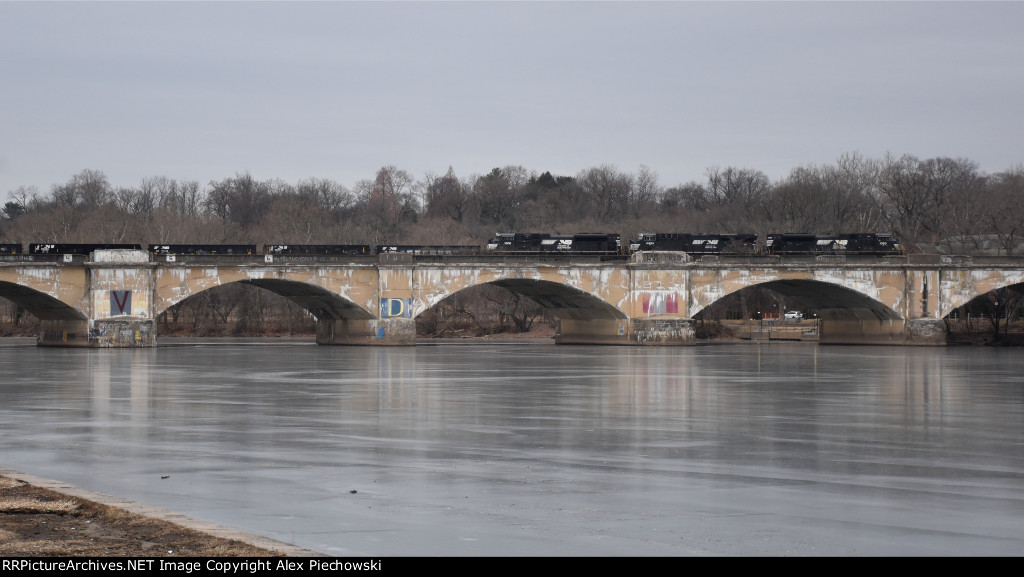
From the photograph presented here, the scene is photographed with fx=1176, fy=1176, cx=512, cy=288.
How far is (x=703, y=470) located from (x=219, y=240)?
371ft

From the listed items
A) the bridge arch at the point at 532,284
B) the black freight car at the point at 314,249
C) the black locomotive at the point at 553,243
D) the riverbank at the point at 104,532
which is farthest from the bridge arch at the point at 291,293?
the riverbank at the point at 104,532

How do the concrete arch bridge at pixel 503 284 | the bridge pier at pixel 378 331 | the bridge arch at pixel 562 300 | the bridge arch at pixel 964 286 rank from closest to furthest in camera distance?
the concrete arch bridge at pixel 503 284 → the bridge pier at pixel 378 331 → the bridge arch at pixel 562 300 → the bridge arch at pixel 964 286

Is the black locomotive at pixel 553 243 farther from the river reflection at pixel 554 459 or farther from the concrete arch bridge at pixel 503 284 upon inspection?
the river reflection at pixel 554 459

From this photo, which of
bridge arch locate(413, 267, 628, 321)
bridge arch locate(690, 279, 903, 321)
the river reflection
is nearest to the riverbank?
the river reflection

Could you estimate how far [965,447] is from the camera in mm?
21953

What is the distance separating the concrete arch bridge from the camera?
252 ft

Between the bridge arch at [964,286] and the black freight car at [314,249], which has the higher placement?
the black freight car at [314,249]

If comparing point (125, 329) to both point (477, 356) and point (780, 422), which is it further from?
point (780, 422)

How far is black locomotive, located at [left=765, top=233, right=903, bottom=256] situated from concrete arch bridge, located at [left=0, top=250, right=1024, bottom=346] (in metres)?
1.48

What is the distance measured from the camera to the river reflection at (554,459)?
43.5 ft

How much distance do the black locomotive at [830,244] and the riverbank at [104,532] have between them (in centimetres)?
7893

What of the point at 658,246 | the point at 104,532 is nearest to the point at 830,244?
the point at 658,246

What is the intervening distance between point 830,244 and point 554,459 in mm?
74869

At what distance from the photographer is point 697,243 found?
8975 cm
